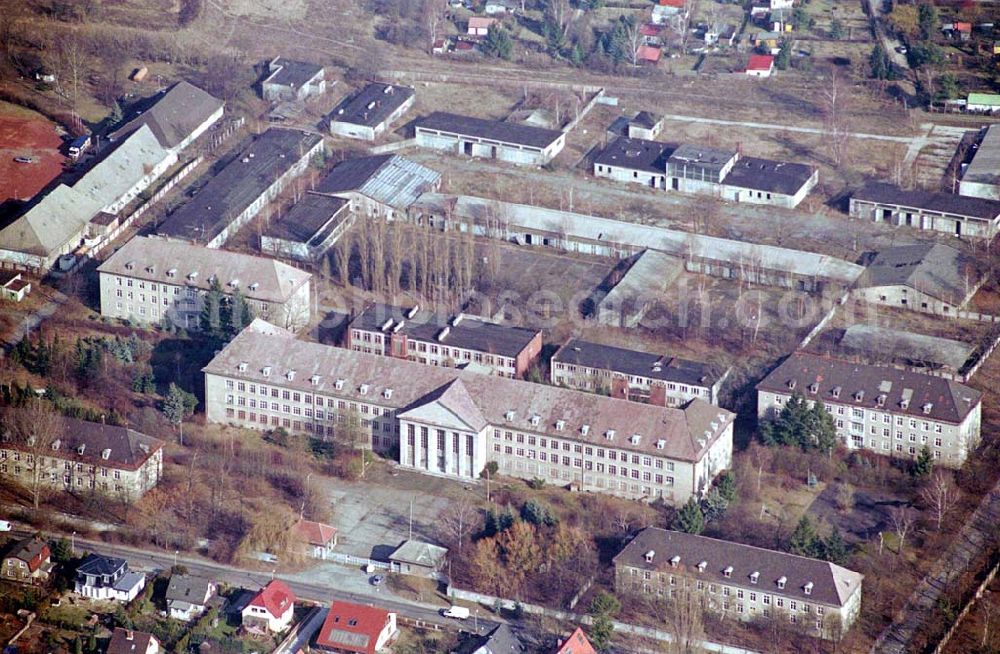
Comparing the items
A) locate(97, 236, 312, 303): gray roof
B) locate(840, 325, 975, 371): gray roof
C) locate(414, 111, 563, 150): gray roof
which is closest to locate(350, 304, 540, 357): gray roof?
locate(97, 236, 312, 303): gray roof

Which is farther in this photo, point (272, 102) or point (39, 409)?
point (272, 102)

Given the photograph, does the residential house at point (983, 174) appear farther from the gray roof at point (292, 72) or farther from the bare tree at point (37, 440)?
the bare tree at point (37, 440)

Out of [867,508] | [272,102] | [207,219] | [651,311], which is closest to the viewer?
[867,508]

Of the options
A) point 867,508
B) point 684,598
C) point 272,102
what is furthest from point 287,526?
point 272,102

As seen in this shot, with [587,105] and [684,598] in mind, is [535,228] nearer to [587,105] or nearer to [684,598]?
[587,105]

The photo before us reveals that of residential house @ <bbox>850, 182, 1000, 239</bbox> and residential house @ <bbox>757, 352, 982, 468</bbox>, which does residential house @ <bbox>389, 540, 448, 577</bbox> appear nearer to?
residential house @ <bbox>757, 352, 982, 468</bbox>

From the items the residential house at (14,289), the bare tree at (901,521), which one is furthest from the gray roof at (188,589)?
the bare tree at (901,521)

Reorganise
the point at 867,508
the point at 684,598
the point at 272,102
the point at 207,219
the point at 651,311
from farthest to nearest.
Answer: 1. the point at 272,102
2. the point at 207,219
3. the point at 651,311
4. the point at 867,508
5. the point at 684,598
